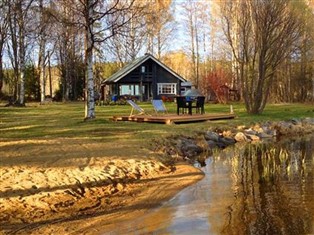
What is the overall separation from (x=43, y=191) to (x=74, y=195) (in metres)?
0.53

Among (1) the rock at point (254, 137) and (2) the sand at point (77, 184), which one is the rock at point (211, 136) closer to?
(1) the rock at point (254, 137)

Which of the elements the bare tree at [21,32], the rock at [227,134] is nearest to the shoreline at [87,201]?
the rock at [227,134]

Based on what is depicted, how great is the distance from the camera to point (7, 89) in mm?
48406

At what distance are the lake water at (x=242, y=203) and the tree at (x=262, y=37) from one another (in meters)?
12.0

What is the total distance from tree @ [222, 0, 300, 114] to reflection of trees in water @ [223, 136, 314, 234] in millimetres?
10235

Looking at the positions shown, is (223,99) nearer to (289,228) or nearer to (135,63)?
(135,63)

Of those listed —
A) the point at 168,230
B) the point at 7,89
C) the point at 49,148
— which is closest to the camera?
the point at 168,230

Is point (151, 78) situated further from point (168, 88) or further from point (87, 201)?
point (87, 201)

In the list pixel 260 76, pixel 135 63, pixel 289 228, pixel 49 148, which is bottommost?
pixel 289 228

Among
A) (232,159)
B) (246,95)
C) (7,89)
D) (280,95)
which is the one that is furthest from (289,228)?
(7,89)

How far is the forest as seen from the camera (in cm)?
1638

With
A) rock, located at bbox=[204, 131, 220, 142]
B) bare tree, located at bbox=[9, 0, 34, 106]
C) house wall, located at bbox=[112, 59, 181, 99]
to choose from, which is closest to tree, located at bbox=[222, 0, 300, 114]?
rock, located at bbox=[204, 131, 220, 142]

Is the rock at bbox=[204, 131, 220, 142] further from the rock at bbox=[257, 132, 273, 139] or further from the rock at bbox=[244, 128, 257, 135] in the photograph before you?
the rock at bbox=[257, 132, 273, 139]

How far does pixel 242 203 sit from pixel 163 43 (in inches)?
1495
